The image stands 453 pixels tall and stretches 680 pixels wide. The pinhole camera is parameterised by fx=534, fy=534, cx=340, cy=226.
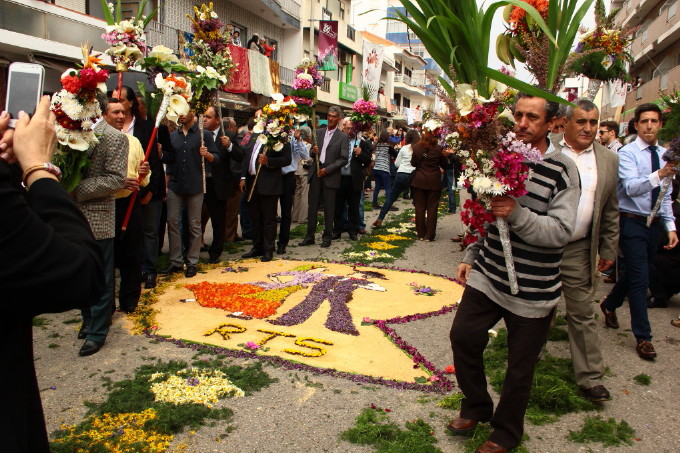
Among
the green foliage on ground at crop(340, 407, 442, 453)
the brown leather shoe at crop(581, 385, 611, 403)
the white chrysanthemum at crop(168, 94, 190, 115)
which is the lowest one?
the green foliage on ground at crop(340, 407, 442, 453)

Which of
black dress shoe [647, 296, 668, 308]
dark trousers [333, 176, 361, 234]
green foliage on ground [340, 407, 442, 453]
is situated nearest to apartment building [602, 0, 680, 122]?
dark trousers [333, 176, 361, 234]

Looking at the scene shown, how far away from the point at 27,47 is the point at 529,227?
48.4ft

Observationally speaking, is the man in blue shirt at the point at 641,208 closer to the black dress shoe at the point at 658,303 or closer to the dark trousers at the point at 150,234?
the black dress shoe at the point at 658,303

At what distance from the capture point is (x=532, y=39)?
3891 mm

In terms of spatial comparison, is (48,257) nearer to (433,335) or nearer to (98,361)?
(98,361)

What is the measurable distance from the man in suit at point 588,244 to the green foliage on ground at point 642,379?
1.92 feet

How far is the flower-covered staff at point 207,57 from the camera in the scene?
23.4ft

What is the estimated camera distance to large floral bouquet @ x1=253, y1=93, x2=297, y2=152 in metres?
8.50

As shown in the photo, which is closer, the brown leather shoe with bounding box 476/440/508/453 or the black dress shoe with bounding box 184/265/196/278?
the brown leather shoe with bounding box 476/440/508/453

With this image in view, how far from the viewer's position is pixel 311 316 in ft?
18.9

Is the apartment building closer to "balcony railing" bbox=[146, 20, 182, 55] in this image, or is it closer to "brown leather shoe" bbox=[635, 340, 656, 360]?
"balcony railing" bbox=[146, 20, 182, 55]

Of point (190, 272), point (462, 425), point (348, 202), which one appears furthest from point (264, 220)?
point (462, 425)

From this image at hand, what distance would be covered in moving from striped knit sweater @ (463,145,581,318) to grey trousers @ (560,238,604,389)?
1.04m

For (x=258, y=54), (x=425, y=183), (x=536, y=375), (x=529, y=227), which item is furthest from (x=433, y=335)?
(x=258, y=54)
